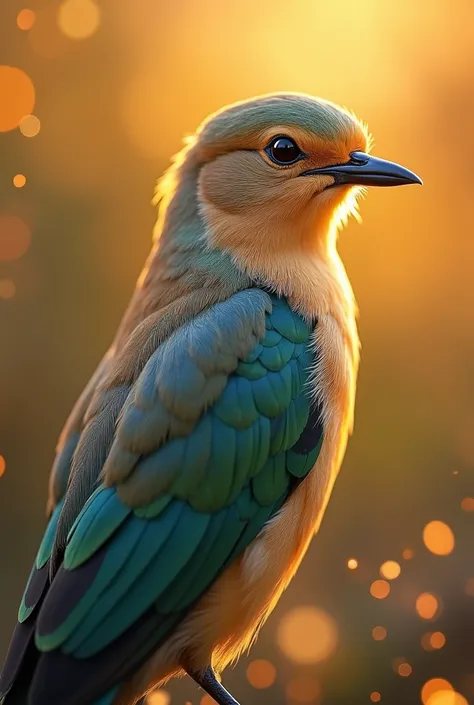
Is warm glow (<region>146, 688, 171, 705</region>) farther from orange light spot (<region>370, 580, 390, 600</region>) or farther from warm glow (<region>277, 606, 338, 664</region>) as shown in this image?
orange light spot (<region>370, 580, 390, 600</region>)

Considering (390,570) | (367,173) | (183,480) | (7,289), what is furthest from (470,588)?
(183,480)

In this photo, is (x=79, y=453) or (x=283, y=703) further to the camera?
(x=283, y=703)

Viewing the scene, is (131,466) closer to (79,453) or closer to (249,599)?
(79,453)

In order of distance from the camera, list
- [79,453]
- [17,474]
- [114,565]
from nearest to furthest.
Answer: [114,565] → [79,453] → [17,474]

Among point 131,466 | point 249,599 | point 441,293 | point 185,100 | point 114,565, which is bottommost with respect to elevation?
point 441,293

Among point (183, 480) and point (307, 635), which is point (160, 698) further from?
point (183, 480)

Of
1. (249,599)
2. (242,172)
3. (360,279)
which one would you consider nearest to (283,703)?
(360,279)

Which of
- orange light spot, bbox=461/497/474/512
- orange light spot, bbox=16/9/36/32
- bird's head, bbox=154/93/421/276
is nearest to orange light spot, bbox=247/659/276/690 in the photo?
orange light spot, bbox=461/497/474/512
